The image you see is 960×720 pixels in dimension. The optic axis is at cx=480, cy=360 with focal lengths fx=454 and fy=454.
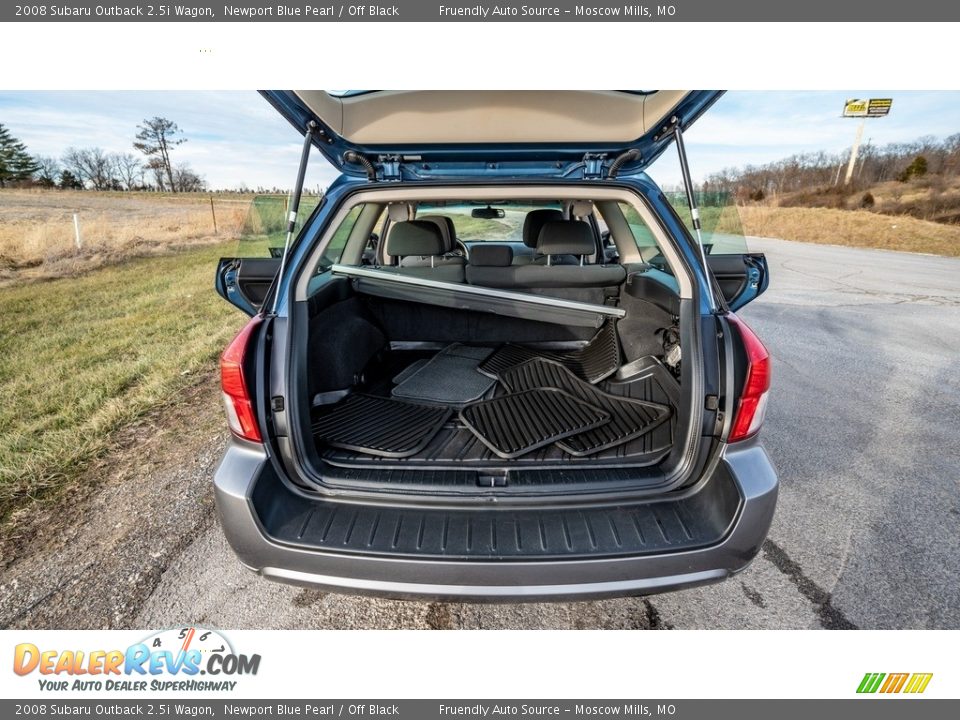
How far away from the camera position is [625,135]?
6.47 feet

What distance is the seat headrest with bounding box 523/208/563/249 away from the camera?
3.09 meters

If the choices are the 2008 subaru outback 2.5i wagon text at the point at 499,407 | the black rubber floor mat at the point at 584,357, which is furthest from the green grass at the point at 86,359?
the black rubber floor mat at the point at 584,357

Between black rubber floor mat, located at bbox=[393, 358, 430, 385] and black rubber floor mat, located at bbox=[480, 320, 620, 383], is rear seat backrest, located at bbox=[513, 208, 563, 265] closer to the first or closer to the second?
black rubber floor mat, located at bbox=[480, 320, 620, 383]

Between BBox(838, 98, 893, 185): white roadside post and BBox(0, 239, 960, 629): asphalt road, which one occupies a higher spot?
BBox(838, 98, 893, 185): white roadside post

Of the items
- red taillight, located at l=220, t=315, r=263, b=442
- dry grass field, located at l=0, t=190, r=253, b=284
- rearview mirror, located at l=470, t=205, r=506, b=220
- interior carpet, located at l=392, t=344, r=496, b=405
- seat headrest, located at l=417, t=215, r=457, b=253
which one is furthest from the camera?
dry grass field, located at l=0, t=190, r=253, b=284

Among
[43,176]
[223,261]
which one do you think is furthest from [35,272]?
[43,176]

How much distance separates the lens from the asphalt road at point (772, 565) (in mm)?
1658

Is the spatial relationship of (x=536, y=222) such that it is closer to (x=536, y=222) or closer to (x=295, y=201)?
(x=536, y=222)

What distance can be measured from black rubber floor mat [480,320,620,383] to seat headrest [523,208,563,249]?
0.77 metres

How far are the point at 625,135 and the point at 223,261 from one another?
2.05m

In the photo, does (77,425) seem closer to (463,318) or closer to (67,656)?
(67,656)

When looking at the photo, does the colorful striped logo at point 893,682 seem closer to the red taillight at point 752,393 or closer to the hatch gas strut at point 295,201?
the red taillight at point 752,393

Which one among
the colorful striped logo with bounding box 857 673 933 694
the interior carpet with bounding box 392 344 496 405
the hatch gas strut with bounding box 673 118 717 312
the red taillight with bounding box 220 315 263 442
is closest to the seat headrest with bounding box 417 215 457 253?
the interior carpet with bounding box 392 344 496 405

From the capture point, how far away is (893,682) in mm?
1497
